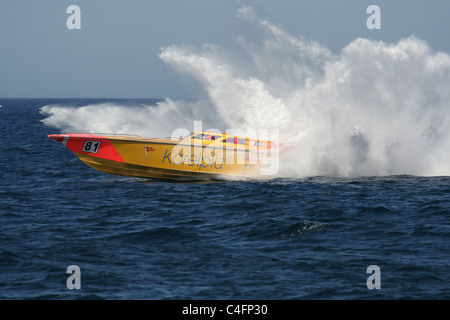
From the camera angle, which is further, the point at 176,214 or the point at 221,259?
the point at 176,214

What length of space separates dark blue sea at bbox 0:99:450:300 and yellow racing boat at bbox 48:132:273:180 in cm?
56

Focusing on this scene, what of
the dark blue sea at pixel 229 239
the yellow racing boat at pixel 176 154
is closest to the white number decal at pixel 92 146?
the yellow racing boat at pixel 176 154

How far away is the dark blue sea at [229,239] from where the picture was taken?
9.10 m

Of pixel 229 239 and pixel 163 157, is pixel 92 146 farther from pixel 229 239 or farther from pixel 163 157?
pixel 229 239

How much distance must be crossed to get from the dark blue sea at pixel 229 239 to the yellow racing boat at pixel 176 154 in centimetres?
56

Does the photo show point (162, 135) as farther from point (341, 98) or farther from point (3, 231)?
point (3, 231)

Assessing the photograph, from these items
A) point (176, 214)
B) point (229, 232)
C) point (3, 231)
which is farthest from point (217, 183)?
point (3, 231)

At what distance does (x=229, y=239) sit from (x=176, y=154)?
291 inches

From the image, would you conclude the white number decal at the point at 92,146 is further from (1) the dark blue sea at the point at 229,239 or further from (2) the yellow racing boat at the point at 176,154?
(1) the dark blue sea at the point at 229,239

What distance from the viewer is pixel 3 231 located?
41.1ft

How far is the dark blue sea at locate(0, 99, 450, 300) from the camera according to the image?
9.10m

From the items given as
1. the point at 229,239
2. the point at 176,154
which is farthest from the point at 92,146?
the point at 229,239

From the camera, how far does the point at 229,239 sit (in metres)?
11.9
